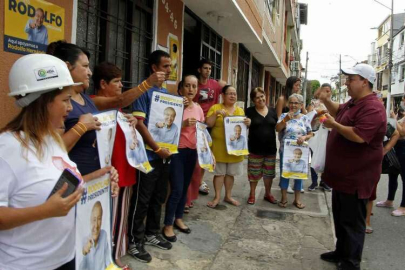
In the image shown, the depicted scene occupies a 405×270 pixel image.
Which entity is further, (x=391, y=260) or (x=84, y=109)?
(x=391, y=260)

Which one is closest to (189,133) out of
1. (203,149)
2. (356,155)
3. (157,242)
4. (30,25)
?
(203,149)

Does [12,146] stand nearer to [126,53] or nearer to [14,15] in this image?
[14,15]

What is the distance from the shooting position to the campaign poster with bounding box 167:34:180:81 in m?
5.38

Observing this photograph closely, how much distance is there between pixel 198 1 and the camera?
5773 mm

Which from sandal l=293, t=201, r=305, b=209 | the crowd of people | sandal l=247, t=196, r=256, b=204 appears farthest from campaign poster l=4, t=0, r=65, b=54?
sandal l=293, t=201, r=305, b=209

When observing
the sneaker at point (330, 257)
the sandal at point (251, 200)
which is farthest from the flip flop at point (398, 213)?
the sneaker at point (330, 257)

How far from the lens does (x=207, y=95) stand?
199 inches

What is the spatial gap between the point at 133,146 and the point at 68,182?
4.39ft

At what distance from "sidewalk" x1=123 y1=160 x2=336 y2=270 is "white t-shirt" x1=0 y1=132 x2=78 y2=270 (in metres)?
1.74

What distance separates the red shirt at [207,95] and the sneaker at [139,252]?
2356mm

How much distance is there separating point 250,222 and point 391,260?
1635 mm

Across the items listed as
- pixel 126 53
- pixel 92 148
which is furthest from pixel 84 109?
pixel 126 53

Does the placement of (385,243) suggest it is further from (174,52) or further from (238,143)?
(174,52)

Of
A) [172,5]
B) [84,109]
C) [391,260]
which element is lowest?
[391,260]
